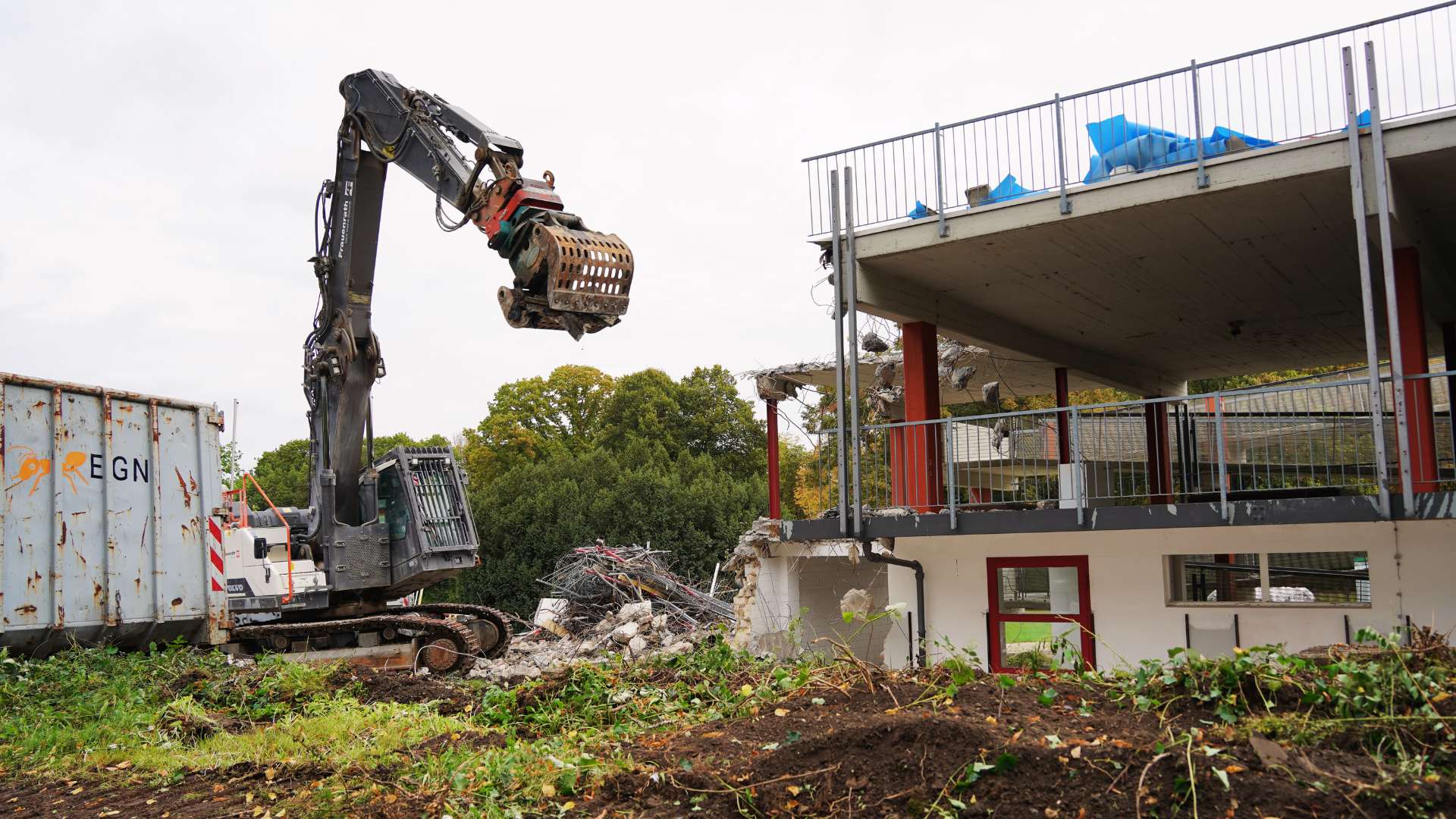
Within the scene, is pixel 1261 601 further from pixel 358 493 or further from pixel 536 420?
pixel 536 420

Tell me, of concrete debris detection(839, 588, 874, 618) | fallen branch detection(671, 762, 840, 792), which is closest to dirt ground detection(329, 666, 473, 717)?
concrete debris detection(839, 588, 874, 618)

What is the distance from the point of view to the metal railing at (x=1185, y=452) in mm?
10195

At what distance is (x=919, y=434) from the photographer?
42.2 feet

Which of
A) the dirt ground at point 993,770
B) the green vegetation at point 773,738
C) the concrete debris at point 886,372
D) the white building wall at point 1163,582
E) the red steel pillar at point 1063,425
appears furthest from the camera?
the concrete debris at point 886,372

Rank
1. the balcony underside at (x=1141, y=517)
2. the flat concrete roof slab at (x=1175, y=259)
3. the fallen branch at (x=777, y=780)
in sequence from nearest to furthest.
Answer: the fallen branch at (x=777, y=780) < the balcony underside at (x=1141, y=517) < the flat concrete roof slab at (x=1175, y=259)

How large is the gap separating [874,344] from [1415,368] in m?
8.06

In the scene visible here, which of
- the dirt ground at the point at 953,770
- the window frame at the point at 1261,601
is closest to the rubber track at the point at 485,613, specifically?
the dirt ground at the point at 953,770

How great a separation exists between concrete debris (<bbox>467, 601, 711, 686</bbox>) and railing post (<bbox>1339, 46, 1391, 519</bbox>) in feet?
34.1

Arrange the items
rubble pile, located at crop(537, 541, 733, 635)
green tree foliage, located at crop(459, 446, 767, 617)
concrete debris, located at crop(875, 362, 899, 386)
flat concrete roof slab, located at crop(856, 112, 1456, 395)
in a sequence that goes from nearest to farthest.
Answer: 1. flat concrete roof slab, located at crop(856, 112, 1456, 395)
2. concrete debris, located at crop(875, 362, 899, 386)
3. rubble pile, located at crop(537, 541, 733, 635)
4. green tree foliage, located at crop(459, 446, 767, 617)

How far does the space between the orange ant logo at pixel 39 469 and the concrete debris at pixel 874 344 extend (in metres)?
10.9

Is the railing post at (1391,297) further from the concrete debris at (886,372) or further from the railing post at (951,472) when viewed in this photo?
the concrete debris at (886,372)

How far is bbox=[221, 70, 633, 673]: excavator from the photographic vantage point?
1360 centimetres

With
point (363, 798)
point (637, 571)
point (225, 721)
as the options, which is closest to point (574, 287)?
point (225, 721)

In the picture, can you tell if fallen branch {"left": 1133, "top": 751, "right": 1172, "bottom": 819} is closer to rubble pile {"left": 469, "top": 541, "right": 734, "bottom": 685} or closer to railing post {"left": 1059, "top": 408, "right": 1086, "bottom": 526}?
railing post {"left": 1059, "top": 408, "right": 1086, "bottom": 526}
